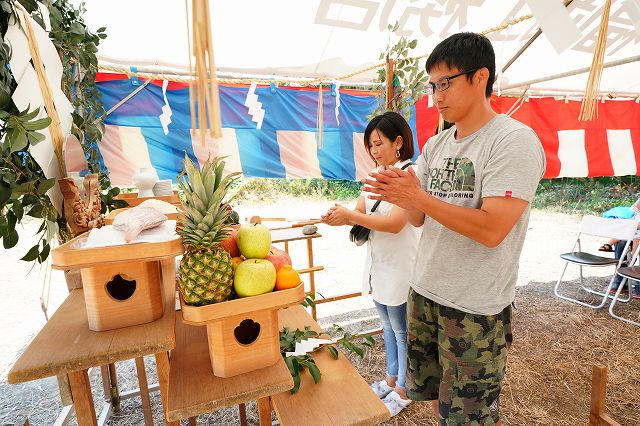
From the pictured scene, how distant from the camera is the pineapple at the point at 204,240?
3.44 feet

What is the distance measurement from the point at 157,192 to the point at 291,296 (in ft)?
5.78

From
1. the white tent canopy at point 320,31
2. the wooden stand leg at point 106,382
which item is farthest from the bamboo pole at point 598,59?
the wooden stand leg at point 106,382

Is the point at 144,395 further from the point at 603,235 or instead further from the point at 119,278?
the point at 603,235

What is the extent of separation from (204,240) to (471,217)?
0.94 metres

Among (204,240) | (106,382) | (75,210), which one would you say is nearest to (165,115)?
(75,210)

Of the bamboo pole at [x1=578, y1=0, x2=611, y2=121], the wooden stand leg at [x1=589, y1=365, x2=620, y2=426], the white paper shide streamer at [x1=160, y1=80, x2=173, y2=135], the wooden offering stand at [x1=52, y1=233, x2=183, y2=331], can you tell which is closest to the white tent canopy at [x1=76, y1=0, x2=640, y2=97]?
the white paper shide streamer at [x1=160, y1=80, x2=173, y2=135]

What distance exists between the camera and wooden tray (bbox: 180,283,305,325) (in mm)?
1030

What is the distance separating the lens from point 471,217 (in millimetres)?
1271

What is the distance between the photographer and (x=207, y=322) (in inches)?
41.1

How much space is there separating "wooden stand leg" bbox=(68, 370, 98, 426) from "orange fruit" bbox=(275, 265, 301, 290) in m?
0.69

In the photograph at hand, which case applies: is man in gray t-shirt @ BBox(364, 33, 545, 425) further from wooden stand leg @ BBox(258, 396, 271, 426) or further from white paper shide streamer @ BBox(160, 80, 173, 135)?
white paper shide streamer @ BBox(160, 80, 173, 135)

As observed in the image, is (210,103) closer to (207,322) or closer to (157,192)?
(207,322)

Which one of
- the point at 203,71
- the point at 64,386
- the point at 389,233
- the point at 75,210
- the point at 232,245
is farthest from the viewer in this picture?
the point at 389,233

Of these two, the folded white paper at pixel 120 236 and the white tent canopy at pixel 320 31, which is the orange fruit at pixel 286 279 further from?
the white tent canopy at pixel 320 31
